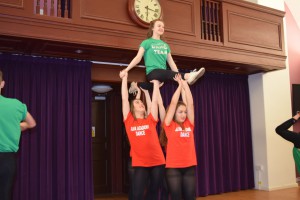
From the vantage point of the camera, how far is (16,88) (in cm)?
471

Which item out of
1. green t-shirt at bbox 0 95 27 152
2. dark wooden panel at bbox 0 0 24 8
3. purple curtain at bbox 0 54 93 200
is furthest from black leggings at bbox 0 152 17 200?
purple curtain at bbox 0 54 93 200

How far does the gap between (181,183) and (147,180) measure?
0.99 feet

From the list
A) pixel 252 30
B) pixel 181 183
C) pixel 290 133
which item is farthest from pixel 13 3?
pixel 252 30

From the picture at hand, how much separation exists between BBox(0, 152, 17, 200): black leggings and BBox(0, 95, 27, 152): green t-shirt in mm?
64

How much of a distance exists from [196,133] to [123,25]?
2.69 meters

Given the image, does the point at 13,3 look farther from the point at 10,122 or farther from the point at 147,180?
the point at 147,180

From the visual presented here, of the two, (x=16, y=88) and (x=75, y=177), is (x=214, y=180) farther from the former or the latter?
(x=16, y=88)

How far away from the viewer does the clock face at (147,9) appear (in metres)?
4.57

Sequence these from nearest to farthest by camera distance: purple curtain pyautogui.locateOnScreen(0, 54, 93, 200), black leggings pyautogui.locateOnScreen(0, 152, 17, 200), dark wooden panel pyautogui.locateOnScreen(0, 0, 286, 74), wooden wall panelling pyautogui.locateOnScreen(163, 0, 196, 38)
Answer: black leggings pyautogui.locateOnScreen(0, 152, 17, 200)
dark wooden panel pyautogui.locateOnScreen(0, 0, 286, 74)
purple curtain pyautogui.locateOnScreen(0, 54, 93, 200)
wooden wall panelling pyautogui.locateOnScreen(163, 0, 196, 38)

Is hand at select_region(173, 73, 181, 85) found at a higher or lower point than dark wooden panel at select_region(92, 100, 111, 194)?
higher

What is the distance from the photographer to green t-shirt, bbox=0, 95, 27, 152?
7.29 ft

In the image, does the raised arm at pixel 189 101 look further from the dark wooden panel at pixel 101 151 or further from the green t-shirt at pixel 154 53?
the dark wooden panel at pixel 101 151

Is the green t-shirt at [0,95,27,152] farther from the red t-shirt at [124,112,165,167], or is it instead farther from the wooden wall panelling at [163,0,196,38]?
the wooden wall panelling at [163,0,196,38]

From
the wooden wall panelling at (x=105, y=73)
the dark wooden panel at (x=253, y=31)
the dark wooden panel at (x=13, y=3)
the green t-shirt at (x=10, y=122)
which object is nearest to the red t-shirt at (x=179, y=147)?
the green t-shirt at (x=10, y=122)
